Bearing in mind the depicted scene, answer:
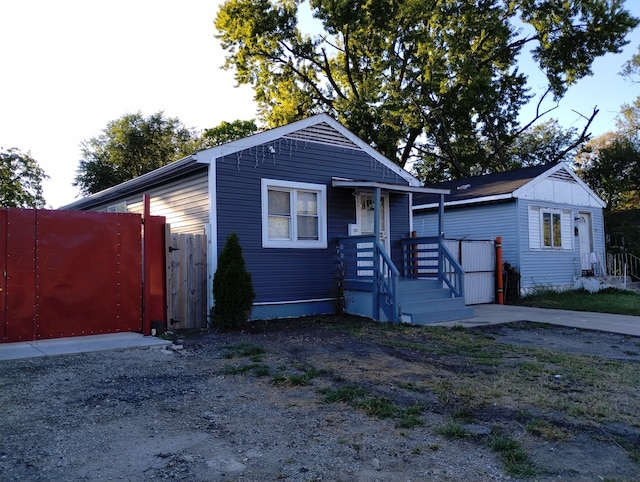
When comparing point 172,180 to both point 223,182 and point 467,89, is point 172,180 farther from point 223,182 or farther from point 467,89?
point 467,89

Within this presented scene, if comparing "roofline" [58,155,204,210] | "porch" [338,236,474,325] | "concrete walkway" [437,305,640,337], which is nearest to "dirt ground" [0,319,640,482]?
"porch" [338,236,474,325]

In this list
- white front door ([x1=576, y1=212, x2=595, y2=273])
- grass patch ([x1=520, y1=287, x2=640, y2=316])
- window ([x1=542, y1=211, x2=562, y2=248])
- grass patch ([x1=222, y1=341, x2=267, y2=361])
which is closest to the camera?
grass patch ([x1=222, y1=341, x2=267, y2=361])

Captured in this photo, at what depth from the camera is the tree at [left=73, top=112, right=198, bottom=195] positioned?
3203 cm

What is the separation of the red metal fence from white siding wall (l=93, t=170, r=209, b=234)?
162 centimetres

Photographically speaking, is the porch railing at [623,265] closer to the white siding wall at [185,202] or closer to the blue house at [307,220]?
the blue house at [307,220]

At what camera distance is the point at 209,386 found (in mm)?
5270

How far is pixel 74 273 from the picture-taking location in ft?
25.1

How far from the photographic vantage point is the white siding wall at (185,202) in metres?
10.1

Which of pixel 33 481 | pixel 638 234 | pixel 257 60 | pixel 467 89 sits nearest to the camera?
pixel 33 481

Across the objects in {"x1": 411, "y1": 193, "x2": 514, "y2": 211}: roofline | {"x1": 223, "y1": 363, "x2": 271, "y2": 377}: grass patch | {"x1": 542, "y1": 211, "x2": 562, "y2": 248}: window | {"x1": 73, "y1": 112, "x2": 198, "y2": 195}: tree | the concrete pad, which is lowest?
{"x1": 223, "y1": 363, "x2": 271, "y2": 377}: grass patch

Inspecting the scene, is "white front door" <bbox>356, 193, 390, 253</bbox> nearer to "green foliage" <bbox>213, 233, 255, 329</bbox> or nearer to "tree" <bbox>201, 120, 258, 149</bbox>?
"green foliage" <bbox>213, 233, 255, 329</bbox>

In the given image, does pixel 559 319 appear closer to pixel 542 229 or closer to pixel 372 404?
pixel 542 229

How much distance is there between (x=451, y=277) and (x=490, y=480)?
10153mm

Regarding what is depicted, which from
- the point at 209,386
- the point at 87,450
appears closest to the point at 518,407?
the point at 209,386
